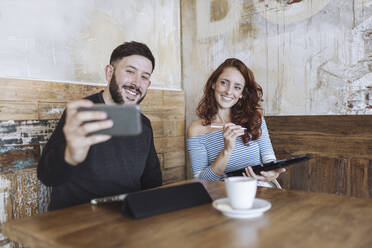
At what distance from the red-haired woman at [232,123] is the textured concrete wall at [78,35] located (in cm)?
61

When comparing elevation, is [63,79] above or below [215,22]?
below

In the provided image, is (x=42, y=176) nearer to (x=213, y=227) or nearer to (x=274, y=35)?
(x=213, y=227)

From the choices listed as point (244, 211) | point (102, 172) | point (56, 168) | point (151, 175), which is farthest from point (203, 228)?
point (151, 175)

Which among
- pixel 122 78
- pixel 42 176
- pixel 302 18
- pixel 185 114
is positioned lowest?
pixel 42 176

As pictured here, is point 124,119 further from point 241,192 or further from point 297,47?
point 297,47

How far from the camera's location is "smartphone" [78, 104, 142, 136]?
756mm

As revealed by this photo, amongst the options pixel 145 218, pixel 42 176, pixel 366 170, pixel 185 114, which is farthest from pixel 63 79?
pixel 366 170

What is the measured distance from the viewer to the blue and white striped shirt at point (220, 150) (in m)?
1.81

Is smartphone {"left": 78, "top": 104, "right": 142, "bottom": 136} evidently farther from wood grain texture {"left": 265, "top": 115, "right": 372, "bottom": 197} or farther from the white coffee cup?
wood grain texture {"left": 265, "top": 115, "right": 372, "bottom": 197}

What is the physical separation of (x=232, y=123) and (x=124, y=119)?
1204mm

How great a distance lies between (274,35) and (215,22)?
0.52 metres

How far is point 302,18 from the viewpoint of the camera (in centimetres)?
193

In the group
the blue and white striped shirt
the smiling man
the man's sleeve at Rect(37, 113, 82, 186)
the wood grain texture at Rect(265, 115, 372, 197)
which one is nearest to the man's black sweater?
the smiling man

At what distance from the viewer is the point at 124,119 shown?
0.77m
